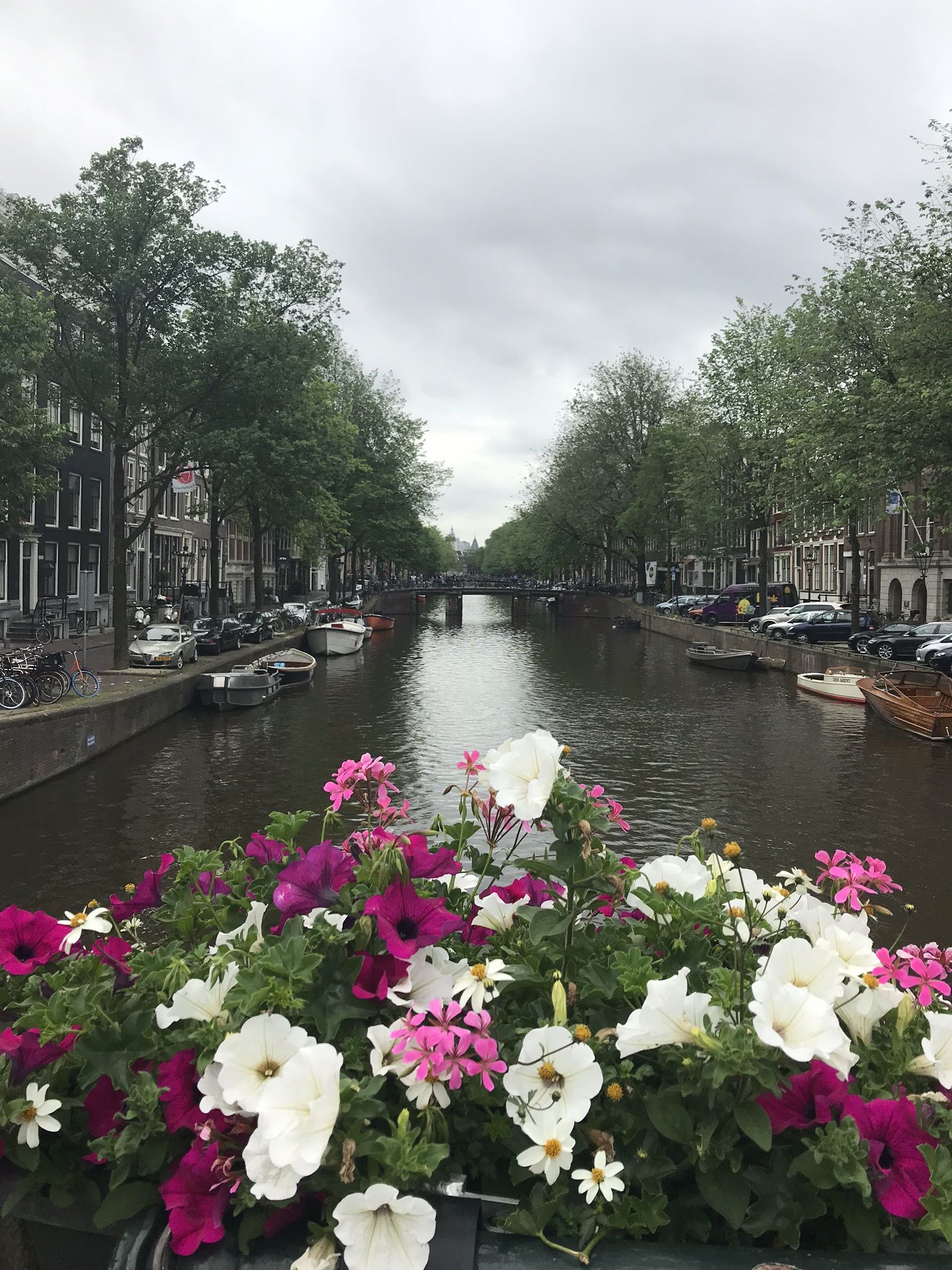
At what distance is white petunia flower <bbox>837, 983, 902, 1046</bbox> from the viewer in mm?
2154

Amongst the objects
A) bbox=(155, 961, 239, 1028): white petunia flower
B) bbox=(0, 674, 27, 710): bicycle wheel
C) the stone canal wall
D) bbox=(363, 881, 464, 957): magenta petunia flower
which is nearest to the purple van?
the stone canal wall

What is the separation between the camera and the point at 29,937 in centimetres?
251

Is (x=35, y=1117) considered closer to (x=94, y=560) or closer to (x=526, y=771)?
(x=526, y=771)

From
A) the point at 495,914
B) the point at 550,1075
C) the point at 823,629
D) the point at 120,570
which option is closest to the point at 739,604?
the point at 823,629

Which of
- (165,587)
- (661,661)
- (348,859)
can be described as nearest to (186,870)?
(348,859)

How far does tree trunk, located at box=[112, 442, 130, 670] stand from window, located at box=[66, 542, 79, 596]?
52.4 feet

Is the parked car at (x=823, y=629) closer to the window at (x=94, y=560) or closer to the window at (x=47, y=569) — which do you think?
the window at (x=94, y=560)

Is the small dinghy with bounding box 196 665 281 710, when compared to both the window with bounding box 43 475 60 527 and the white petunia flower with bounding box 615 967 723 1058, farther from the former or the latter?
the white petunia flower with bounding box 615 967 723 1058

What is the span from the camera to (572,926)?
2463mm

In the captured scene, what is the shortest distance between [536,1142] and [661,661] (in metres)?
43.8

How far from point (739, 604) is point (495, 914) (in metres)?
56.4

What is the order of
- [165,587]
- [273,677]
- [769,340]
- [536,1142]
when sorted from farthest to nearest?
1. [165,587]
2. [769,340]
3. [273,677]
4. [536,1142]

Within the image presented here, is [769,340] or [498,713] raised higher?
[769,340]

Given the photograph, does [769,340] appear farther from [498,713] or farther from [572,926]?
[572,926]
